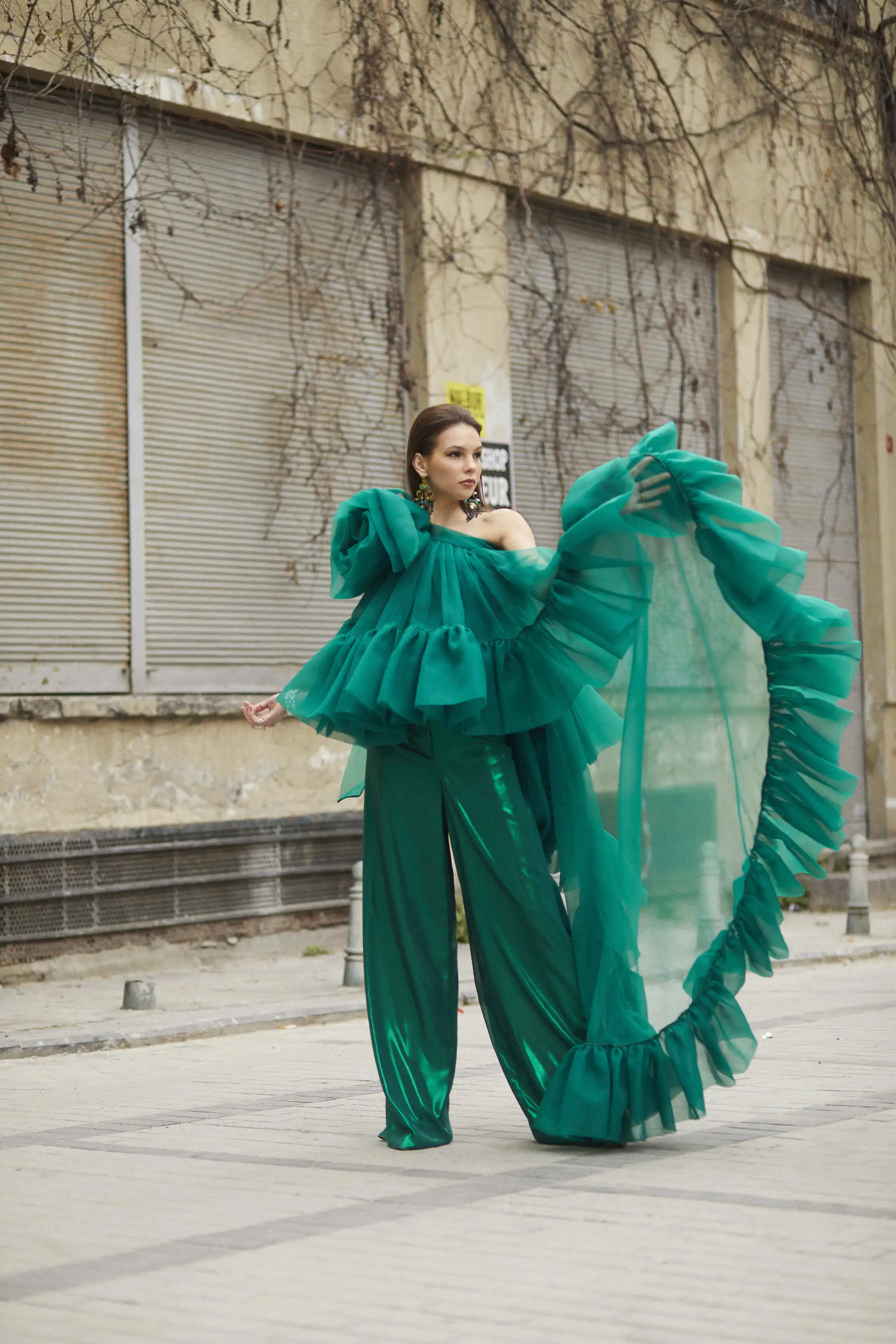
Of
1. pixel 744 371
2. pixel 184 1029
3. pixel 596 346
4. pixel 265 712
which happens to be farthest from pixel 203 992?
pixel 744 371

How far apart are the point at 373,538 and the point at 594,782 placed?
1.03 m

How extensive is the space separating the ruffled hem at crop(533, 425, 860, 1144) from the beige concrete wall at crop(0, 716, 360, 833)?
19.7ft

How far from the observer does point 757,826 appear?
5.57 meters

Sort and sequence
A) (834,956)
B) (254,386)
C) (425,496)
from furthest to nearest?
(254,386), (834,956), (425,496)

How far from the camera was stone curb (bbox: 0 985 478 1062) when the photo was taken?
8289mm

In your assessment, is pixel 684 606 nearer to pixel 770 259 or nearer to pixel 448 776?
pixel 448 776

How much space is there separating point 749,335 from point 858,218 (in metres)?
2.14

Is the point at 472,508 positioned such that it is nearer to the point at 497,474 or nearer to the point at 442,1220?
the point at 442,1220

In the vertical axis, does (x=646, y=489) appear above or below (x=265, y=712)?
above

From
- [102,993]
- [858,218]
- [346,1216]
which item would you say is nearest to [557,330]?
[858,218]

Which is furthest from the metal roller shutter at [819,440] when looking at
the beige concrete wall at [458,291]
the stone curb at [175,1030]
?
the stone curb at [175,1030]

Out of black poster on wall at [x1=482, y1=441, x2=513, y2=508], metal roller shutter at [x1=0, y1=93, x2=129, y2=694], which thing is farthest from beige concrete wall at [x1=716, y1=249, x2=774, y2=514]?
metal roller shutter at [x1=0, y1=93, x2=129, y2=694]

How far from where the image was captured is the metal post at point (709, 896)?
550cm

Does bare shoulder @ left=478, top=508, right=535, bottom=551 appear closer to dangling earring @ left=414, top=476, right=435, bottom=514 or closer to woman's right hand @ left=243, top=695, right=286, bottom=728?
dangling earring @ left=414, top=476, right=435, bottom=514
